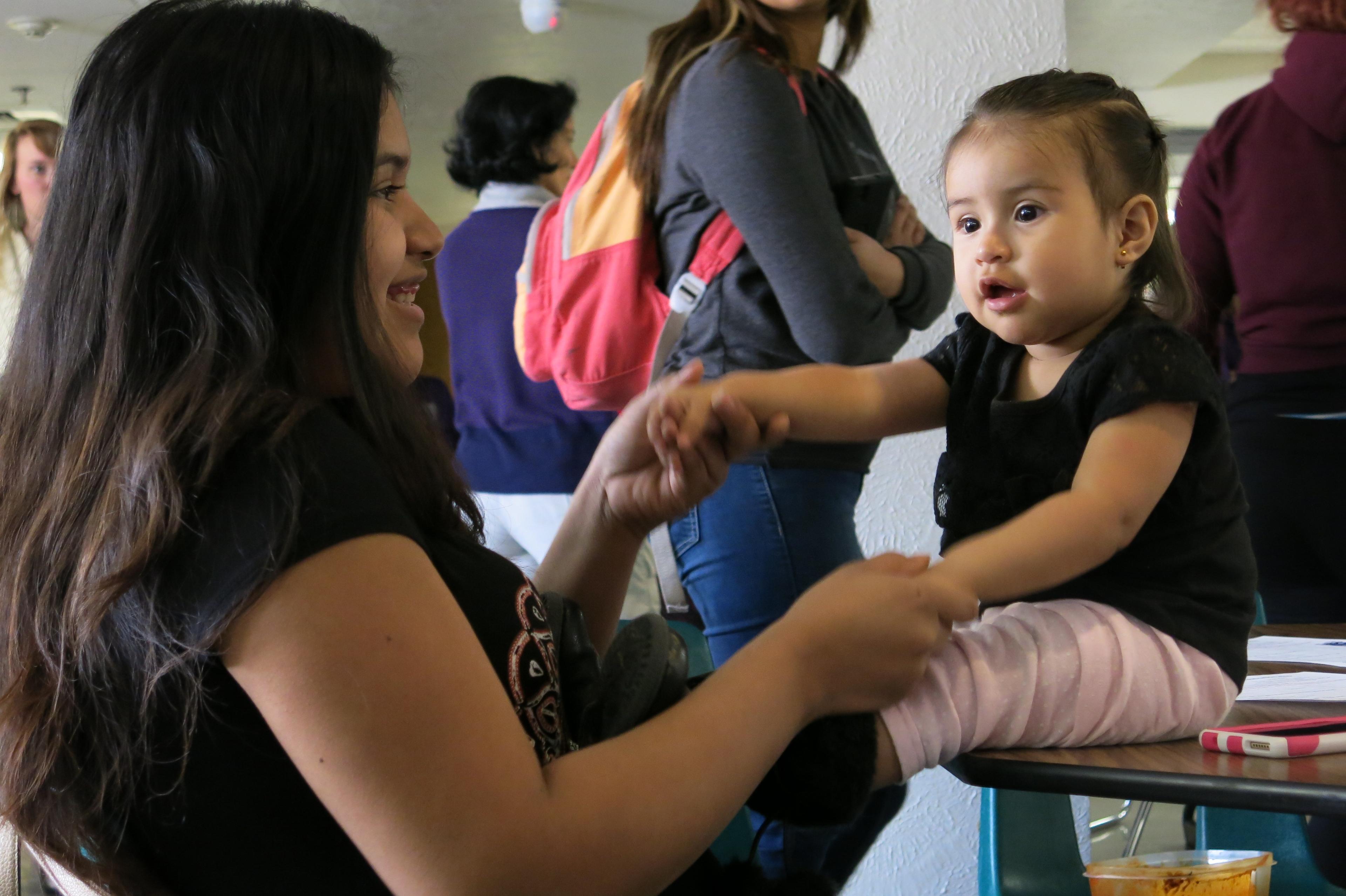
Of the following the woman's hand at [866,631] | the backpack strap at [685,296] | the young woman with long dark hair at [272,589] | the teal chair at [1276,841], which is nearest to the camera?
the young woman with long dark hair at [272,589]

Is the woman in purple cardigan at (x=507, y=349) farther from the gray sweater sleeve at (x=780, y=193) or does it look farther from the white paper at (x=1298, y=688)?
the white paper at (x=1298, y=688)

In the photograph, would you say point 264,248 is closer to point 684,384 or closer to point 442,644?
point 442,644

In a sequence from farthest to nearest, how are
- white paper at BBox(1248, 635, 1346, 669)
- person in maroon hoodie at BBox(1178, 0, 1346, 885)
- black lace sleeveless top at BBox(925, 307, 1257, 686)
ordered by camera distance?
person in maroon hoodie at BBox(1178, 0, 1346, 885)
white paper at BBox(1248, 635, 1346, 669)
black lace sleeveless top at BBox(925, 307, 1257, 686)

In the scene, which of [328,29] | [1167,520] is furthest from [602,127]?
[1167,520]

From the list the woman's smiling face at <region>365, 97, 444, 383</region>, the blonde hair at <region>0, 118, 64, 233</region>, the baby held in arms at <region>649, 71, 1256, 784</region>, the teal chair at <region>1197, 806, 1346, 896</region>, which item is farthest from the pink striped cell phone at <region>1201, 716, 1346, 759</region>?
the blonde hair at <region>0, 118, 64, 233</region>

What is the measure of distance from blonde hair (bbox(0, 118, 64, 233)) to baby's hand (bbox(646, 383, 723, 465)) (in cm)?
228

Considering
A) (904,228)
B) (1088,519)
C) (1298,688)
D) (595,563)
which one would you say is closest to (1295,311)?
(904,228)

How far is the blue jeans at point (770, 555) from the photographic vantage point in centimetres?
135

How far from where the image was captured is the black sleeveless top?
619 millimetres

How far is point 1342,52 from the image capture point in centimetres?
171

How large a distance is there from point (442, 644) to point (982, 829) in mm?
798

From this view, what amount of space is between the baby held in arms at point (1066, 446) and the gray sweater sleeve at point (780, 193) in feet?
0.81

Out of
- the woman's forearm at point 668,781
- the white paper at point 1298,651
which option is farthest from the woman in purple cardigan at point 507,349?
the woman's forearm at point 668,781

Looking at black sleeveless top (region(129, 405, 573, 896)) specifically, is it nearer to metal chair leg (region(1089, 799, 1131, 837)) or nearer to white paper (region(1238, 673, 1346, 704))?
white paper (region(1238, 673, 1346, 704))
